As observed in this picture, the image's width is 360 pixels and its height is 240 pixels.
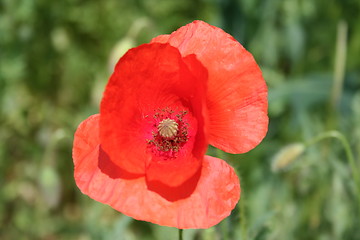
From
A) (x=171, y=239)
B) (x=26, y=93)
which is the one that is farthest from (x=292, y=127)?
(x=26, y=93)

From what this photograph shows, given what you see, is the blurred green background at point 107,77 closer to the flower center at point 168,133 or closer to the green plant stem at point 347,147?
the green plant stem at point 347,147

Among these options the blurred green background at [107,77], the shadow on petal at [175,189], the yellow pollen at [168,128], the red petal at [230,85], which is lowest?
the blurred green background at [107,77]

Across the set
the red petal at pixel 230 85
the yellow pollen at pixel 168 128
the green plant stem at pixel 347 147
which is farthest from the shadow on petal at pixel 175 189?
the green plant stem at pixel 347 147

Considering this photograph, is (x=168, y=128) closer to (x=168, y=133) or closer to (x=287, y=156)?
(x=168, y=133)

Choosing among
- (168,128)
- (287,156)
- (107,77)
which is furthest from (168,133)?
(107,77)

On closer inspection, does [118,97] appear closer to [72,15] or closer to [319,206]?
[319,206]

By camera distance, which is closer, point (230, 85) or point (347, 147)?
point (230, 85)
